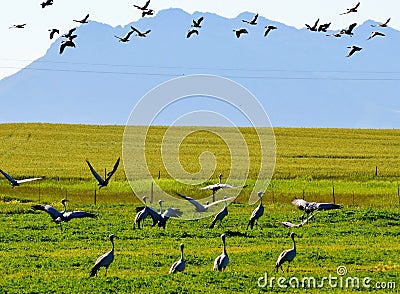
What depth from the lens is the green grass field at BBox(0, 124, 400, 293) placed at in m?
20.7

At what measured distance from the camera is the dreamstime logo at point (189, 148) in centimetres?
4153

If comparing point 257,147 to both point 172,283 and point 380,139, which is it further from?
point 172,283

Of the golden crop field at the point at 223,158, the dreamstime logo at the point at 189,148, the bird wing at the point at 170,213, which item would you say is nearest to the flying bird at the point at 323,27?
the dreamstime logo at the point at 189,148

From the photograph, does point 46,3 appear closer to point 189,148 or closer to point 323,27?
point 323,27

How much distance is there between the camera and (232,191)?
50.7 metres

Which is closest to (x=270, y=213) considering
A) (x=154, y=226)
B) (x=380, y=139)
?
(x=154, y=226)
